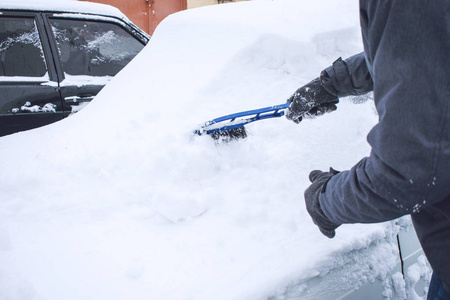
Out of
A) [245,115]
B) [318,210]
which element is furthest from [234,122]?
[318,210]

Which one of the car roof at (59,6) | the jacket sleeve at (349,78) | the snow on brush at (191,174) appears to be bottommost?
the snow on brush at (191,174)

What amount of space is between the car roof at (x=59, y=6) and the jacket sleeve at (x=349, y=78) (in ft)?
8.69

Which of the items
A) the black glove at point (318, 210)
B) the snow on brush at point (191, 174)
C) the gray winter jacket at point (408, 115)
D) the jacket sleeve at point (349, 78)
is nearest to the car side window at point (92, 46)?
the snow on brush at point (191, 174)

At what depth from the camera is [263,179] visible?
1408mm

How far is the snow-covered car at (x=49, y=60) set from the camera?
2.71m

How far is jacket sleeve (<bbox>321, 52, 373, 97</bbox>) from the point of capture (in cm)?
132

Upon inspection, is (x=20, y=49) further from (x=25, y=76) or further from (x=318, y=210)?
(x=318, y=210)

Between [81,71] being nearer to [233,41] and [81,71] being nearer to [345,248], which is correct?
[233,41]

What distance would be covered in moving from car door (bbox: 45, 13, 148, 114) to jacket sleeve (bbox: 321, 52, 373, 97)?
7.47 feet

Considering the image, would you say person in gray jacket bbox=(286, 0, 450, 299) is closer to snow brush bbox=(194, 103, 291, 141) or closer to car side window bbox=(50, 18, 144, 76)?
snow brush bbox=(194, 103, 291, 141)

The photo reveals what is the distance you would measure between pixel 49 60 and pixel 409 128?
10.1ft

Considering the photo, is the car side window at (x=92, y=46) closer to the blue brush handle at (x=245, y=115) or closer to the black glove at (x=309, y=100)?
the blue brush handle at (x=245, y=115)

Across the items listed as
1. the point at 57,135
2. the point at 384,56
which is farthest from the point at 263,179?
the point at 57,135

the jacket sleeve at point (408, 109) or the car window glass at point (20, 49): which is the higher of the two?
the jacket sleeve at point (408, 109)
